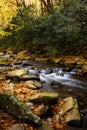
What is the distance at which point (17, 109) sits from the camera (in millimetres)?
5875

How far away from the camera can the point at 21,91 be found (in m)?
8.44

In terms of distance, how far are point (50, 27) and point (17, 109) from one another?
11.4m

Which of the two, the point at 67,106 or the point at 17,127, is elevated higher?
the point at 17,127

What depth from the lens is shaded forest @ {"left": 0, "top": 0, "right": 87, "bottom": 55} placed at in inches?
404

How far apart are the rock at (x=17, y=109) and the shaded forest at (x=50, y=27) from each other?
120 inches

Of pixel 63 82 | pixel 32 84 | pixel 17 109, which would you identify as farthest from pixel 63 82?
pixel 17 109

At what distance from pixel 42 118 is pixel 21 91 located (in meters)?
2.30

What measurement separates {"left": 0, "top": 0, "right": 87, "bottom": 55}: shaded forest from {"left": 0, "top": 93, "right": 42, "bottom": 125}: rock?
9.98 ft

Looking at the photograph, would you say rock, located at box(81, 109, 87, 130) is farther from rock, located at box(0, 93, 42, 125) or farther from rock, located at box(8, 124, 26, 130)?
rock, located at box(8, 124, 26, 130)

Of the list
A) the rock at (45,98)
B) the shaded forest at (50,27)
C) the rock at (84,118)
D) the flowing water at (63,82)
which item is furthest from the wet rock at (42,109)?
the shaded forest at (50,27)

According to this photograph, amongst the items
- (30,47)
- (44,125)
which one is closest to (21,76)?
(44,125)

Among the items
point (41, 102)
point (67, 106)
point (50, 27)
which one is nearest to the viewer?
point (67, 106)

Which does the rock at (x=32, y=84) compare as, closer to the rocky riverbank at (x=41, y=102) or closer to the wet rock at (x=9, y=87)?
the rocky riverbank at (x=41, y=102)

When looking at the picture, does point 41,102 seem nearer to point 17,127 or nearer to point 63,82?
point 17,127
